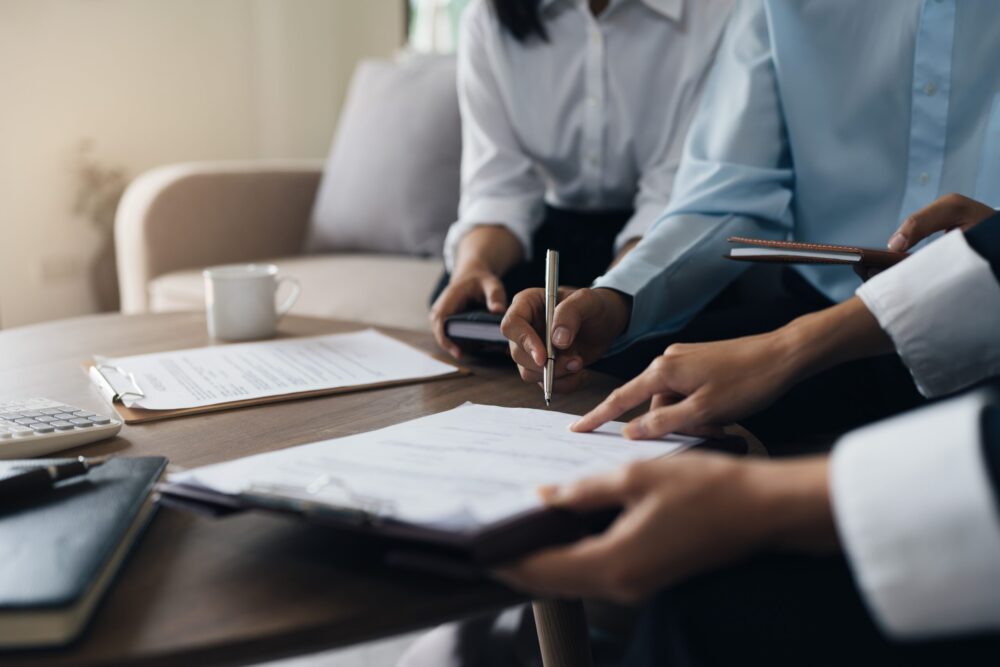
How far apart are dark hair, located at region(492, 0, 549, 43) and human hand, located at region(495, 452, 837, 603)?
1177mm

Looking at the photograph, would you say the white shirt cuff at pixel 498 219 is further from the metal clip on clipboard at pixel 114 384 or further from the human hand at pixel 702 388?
the human hand at pixel 702 388

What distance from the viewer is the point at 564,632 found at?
2.86 ft

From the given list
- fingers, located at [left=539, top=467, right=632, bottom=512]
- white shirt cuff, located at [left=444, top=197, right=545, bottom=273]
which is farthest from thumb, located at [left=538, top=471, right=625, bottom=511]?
white shirt cuff, located at [left=444, top=197, right=545, bottom=273]

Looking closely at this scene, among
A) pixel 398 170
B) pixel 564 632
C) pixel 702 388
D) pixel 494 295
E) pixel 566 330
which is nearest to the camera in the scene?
pixel 702 388

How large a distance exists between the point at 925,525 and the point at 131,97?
8.79 feet

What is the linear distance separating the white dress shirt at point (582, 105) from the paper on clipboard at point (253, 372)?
1.69ft

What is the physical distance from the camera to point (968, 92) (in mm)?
1001

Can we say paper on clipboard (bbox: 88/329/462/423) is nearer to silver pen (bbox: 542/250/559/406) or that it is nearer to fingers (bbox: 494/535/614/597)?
silver pen (bbox: 542/250/559/406)

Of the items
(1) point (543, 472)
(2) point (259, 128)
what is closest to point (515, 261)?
(1) point (543, 472)

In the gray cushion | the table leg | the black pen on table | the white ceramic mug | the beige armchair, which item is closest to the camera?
the black pen on table

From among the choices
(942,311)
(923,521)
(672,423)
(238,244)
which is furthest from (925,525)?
(238,244)

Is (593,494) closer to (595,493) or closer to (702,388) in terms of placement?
(595,493)

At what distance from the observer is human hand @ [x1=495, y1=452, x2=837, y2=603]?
410 mm

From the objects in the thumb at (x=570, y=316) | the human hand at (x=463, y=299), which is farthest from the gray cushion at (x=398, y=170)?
the thumb at (x=570, y=316)
